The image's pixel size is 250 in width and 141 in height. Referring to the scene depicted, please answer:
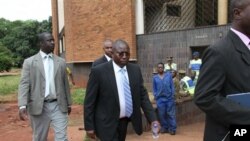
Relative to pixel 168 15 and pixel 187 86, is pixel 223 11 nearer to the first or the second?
pixel 168 15

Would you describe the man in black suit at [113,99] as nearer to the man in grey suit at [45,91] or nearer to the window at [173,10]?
the man in grey suit at [45,91]

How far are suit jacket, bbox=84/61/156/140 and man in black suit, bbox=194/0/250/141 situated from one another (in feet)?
7.28

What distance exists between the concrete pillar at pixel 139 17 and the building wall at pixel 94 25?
0.22 m

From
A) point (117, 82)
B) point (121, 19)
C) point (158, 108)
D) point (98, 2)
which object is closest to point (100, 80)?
point (117, 82)

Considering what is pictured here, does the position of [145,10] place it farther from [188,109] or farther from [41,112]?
[41,112]

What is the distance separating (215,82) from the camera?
2588 millimetres

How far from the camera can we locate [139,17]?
1738cm

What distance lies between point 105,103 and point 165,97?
527 centimetres

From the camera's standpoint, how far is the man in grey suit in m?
6.32

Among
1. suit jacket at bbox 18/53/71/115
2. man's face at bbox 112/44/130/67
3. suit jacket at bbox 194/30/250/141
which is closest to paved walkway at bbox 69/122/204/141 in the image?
suit jacket at bbox 18/53/71/115

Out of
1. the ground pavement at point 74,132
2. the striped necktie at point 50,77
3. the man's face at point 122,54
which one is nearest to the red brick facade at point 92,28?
the ground pavement at point 74,132

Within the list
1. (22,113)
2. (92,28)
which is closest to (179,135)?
(22,113)

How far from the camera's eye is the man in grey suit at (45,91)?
6316mm

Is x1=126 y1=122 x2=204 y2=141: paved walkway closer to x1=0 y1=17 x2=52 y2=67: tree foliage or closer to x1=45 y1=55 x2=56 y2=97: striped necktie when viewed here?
x1=45 y1=55 x2=56 y2=97: striped necktie
